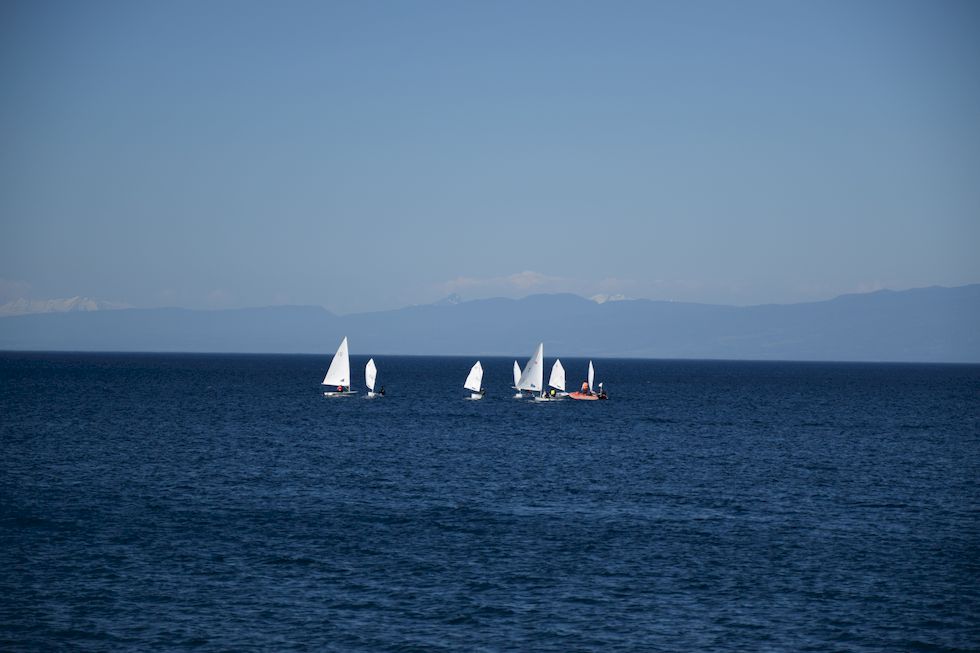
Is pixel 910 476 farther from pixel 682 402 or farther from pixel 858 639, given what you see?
pixel 682 402

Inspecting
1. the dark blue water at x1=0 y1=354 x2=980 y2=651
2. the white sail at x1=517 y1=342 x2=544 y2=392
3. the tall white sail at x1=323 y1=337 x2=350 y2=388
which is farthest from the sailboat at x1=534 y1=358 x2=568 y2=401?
the dark blue water at x1=0 y1=354 x2=980 y2=651

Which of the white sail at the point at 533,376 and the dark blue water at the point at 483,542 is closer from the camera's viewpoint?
the dark blue water at the point at 483,542

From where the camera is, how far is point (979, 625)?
40.6m

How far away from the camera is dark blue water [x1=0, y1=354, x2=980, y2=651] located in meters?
39.8

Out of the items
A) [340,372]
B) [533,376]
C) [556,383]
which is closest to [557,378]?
[556,383]

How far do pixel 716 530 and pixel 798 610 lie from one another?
47.1 ft

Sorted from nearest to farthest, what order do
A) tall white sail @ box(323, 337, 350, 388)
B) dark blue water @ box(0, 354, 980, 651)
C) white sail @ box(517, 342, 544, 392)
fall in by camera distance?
dark blue water @ box(0, 354, 980, 651) → tall white sail @ box(323, 337, 350, 388) → white sail @ box(517, 342, 544, 392)

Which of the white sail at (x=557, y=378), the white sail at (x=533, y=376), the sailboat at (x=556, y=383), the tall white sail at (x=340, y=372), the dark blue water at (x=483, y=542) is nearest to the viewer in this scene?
the dark blue water at (x=483, y=542)

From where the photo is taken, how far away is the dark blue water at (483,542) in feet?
131

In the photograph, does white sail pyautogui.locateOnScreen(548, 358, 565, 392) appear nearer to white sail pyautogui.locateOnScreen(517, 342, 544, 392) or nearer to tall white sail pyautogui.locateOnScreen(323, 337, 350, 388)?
white sail pyautogui.locateOnScreen(517, 342, 544, 392)

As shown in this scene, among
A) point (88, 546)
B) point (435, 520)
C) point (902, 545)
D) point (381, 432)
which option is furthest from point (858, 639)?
point (381, 432)

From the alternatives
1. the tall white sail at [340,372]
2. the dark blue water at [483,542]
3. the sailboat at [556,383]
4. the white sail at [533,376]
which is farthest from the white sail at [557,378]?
the dark blue water at [483,542]

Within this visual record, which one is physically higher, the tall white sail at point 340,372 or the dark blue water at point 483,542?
the tall white sail at point 340,372

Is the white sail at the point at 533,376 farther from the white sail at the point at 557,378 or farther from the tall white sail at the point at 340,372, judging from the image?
the tall white sail at the point at 340,372
